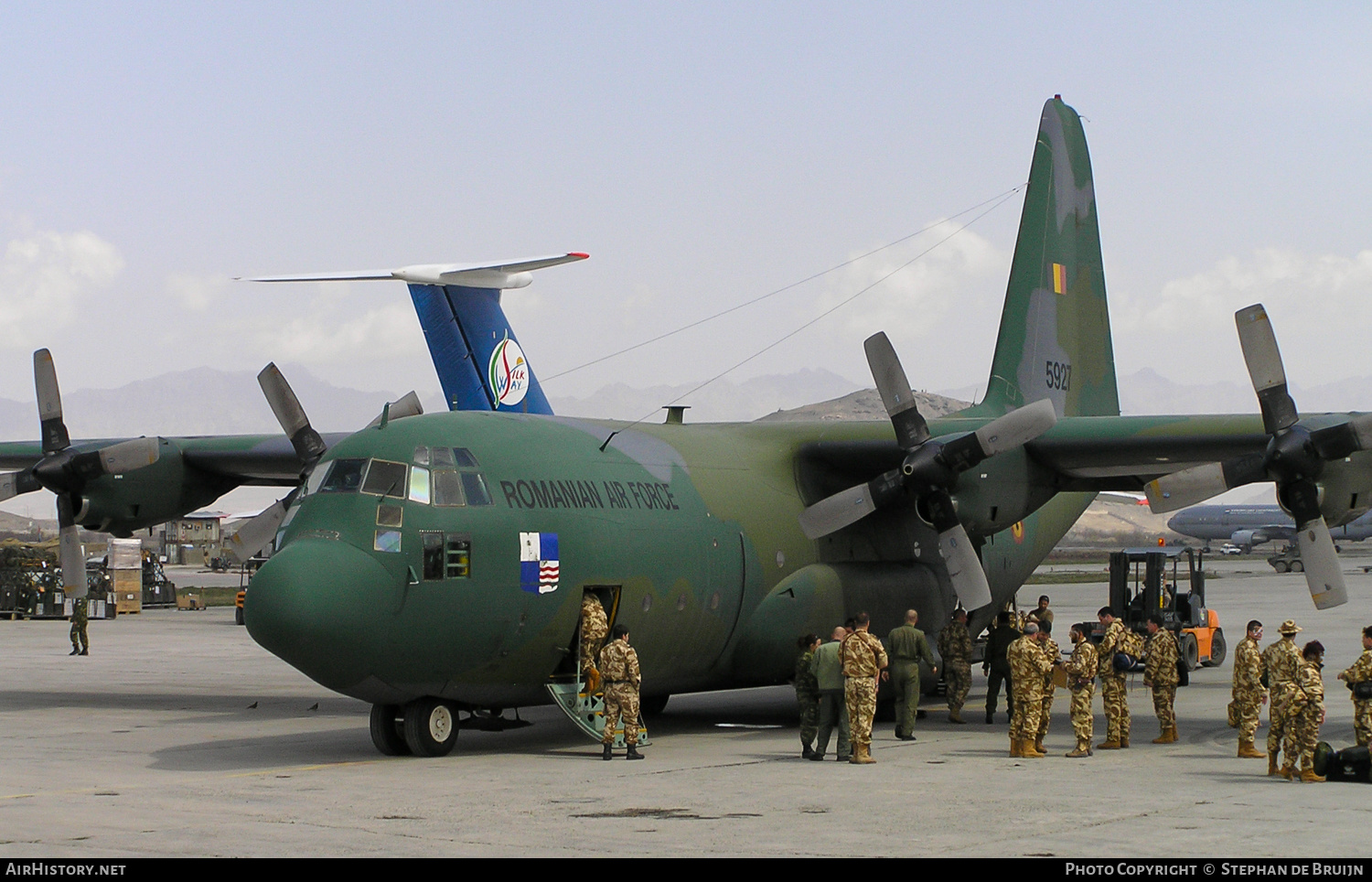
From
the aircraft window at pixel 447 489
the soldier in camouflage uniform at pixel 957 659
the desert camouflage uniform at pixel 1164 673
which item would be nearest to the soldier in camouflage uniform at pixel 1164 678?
the desert camouflage uniform at pixel 1164 673

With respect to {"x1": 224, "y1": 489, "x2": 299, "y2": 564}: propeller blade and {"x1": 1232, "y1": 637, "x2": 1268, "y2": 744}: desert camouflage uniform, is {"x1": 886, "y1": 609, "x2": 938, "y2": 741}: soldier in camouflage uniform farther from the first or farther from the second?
{"x1": 224, "y1": 489, "x2": 299, "y2": 564}: propeller blade

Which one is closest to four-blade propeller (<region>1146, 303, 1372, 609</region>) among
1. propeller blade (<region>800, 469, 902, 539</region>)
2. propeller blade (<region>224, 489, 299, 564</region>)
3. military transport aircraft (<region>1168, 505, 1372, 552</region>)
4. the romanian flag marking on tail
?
propeller blade (<region>800, 469, 902, 539</region>)

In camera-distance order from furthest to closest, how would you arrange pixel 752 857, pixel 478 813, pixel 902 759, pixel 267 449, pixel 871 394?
pixel 871 394, pixel 267 449, pixel 902 759, pixel 478 813, pixel 752 857

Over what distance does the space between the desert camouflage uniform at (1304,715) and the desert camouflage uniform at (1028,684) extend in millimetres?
2770

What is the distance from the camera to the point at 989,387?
23328 mm

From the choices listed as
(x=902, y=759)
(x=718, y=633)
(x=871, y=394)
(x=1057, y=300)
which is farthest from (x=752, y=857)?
(x=871, y=394)

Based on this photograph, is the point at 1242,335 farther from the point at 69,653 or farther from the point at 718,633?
the point at 69,653

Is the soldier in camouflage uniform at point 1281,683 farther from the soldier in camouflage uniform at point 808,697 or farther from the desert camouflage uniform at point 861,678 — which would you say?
the soldier in camouflage uniform at point 808,697

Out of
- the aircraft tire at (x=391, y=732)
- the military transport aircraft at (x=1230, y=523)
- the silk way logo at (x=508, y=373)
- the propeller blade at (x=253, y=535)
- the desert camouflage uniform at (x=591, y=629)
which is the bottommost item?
the aircraft tire at (x=391, y=732)

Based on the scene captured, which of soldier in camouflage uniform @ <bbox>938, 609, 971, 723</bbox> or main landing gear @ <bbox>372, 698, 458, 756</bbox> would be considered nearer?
main landing gear @ <bbox>372, 698, 458, 756</bbox>

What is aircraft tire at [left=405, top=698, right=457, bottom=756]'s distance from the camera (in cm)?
1530

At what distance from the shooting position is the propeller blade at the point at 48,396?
21219 millimetres

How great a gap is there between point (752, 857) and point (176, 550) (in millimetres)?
120880

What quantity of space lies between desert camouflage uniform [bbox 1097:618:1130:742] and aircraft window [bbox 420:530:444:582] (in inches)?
279
